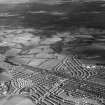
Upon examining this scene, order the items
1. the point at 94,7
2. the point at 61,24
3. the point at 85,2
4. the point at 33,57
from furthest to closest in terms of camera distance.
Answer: the point at 85,2 → the point at 94,7 → the point at 61,24 → the point at 33,57

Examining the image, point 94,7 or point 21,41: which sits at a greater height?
point 94,7

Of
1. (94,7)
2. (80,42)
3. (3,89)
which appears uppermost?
(94,7)

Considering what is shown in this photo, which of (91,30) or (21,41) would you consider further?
(91,30)

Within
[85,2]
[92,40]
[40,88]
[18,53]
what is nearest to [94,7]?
[85,2]

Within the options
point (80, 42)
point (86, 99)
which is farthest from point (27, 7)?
point (86, 99)

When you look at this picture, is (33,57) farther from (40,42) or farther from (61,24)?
(61,24)

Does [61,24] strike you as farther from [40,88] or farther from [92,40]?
[40,88]

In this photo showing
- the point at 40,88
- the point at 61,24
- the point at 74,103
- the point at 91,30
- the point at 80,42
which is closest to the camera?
the point at 74,103
